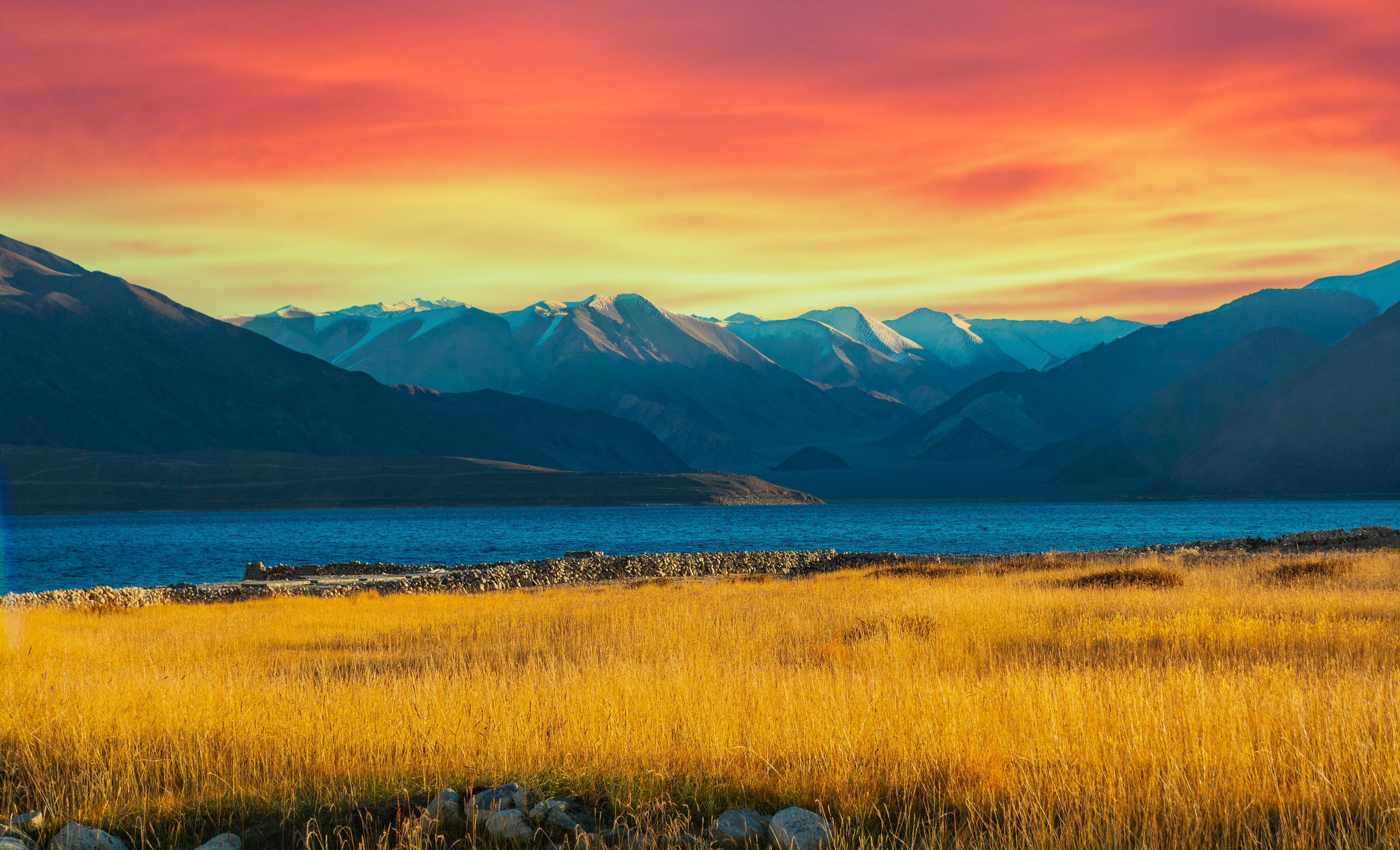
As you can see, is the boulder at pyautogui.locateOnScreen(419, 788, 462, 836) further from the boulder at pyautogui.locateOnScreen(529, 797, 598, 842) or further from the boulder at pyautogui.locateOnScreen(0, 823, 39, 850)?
the boulder at pyautogui.locateOnScreen(0, 823, 39, 850)

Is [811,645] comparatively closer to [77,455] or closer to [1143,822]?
[1143,822]

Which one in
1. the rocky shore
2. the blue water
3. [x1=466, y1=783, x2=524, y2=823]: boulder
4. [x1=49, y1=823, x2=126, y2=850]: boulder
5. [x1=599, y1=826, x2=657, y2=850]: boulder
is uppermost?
[x1=466, y1=783, x2=524, y2=823]: boulder

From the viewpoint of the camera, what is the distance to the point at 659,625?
19.4 meters

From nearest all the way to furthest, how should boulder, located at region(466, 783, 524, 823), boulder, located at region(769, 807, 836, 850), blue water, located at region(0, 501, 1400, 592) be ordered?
boulder, located at region(769, 807, 836, 850) → boulder, located at region(466, 783, 524, 823) → blue water, located at region(0, 501, 1400, 592)

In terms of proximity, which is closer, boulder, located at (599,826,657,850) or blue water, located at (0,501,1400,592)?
boulder, located at (599,826,657,850)

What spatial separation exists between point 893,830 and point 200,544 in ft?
349

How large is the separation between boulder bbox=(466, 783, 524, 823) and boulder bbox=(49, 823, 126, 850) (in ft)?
7.86

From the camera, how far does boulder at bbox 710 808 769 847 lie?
6.71 m

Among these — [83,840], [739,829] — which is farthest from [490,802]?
[83,840]

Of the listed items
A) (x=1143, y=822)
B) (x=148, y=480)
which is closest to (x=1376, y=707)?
(x=1143, y=822)

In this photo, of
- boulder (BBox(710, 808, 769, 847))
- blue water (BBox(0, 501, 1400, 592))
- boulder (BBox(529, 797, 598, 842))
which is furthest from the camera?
blue water (BBox(0, 501, 1400, 592))

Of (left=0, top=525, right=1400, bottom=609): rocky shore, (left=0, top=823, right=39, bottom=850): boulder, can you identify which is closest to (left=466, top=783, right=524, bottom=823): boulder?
(left=0, top=823, right=39, bottom=850): boulder

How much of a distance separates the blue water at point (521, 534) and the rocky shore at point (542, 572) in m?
13.6

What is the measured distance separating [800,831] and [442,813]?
2.55m
